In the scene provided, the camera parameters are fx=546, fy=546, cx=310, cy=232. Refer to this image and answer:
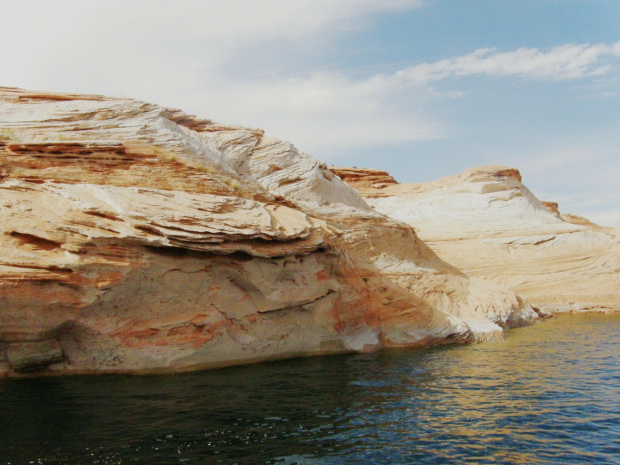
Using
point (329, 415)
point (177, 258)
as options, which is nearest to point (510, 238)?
point (177, 258)

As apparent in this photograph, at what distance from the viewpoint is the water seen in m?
9.88

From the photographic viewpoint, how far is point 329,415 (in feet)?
39.7

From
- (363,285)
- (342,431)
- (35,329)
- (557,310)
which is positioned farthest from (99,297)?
(557,310)

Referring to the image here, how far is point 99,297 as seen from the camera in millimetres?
14781

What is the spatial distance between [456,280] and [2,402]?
1970 cm

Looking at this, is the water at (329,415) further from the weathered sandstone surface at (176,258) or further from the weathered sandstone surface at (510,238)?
the weathered sandstone surface at (510,238)

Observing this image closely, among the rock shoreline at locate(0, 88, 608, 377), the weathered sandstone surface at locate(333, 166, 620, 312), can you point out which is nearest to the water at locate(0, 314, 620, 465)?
the rock shoreline at locate(0, 88, 608, 377)

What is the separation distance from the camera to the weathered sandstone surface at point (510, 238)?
111 ft

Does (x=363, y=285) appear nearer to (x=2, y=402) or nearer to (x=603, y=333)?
(x=603, y=333)

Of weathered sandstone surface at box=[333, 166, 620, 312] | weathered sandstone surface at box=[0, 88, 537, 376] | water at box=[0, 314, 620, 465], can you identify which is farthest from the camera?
weathered sandstone surface at box=[333, 166, 620, 312]

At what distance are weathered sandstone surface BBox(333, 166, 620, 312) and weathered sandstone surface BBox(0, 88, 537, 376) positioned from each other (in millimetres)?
10440

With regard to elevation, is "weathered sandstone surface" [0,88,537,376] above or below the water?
above

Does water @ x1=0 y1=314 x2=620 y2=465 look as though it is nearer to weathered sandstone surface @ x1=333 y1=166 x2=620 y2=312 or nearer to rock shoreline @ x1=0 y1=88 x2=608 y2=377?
rock shoreline @ x1=0 y1=88 x2=608 y2=377

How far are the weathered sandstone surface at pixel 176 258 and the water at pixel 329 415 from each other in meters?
1.30
